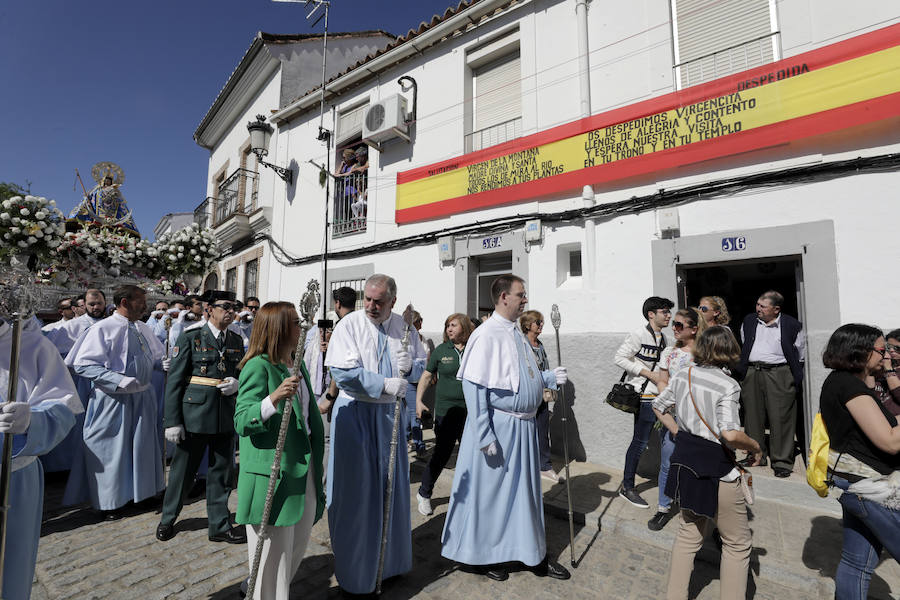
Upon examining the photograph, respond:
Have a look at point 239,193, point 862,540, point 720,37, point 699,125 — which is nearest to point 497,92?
point 720,37

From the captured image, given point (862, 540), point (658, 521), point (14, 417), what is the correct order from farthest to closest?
point (658, 521)
point (862, 540)
point (14, 417)

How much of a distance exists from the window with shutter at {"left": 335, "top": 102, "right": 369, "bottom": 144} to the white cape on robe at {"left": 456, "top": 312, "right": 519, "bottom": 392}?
25.8 feet

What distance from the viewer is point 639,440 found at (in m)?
4.30

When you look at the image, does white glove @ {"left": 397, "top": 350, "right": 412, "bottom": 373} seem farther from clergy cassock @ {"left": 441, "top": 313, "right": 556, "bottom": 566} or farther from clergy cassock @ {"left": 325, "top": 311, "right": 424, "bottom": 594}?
clergy cassock @ {"left": 441, "top": 313, "right": 556, "bottom": 566}

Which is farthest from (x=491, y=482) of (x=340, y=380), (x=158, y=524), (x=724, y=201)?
(x=724, y=201)

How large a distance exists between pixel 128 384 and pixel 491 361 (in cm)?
337

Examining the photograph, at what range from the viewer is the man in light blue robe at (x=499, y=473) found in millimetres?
3094

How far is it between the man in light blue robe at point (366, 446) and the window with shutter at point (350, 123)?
7.78 metres

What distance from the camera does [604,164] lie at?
240 inches

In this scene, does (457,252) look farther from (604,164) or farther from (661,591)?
(661,591)

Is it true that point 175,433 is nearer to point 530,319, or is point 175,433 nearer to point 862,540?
point 530,319

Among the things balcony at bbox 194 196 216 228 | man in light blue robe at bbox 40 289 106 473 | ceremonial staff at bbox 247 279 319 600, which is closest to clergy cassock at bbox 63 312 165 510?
man in light blue robe at bbox 40 289 106 473

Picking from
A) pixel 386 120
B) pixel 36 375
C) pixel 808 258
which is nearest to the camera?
pixel 36 375

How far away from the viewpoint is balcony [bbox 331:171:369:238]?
9562mm
